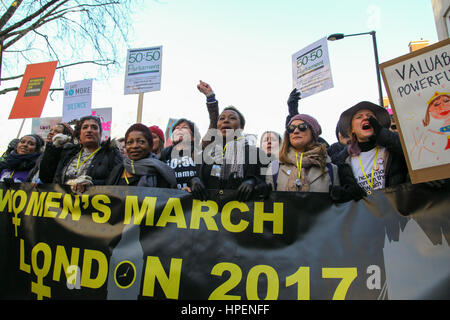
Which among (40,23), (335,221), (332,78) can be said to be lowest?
(335,221)

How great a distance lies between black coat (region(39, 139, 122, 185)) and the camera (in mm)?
3020

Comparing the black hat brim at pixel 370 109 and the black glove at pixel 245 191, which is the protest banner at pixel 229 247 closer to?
the black glove at pixel 245 191

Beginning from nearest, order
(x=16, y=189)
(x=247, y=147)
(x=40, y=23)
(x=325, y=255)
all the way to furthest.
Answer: (x=325, y=255) → (x=247, y=147) → (x=16, y=189) → (x=40, y=23)

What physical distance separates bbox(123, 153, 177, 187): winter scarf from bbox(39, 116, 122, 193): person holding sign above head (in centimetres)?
34

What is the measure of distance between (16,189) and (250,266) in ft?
7.66

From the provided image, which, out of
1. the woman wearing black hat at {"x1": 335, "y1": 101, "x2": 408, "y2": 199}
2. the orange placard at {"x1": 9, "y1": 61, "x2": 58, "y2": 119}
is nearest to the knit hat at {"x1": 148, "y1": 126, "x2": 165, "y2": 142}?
the orange placard at {"x1": 9, "y1": 61, "x2": 58, "y2": 119}

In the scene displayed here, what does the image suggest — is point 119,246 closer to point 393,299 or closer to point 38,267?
point 38,267

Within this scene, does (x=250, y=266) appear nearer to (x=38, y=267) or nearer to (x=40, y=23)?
(x=38, y=267)

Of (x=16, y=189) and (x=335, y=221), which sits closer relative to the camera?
(x=335, y=221)

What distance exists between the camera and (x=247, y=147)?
9.12ft

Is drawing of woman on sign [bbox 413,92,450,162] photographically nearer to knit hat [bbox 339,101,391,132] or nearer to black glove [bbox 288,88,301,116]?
knit hat [bbox 339,101,391,132]

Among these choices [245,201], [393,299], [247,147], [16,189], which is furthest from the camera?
[16,189]

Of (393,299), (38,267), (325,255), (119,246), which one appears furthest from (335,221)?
(38,267)

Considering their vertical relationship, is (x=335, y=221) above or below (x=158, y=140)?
below
